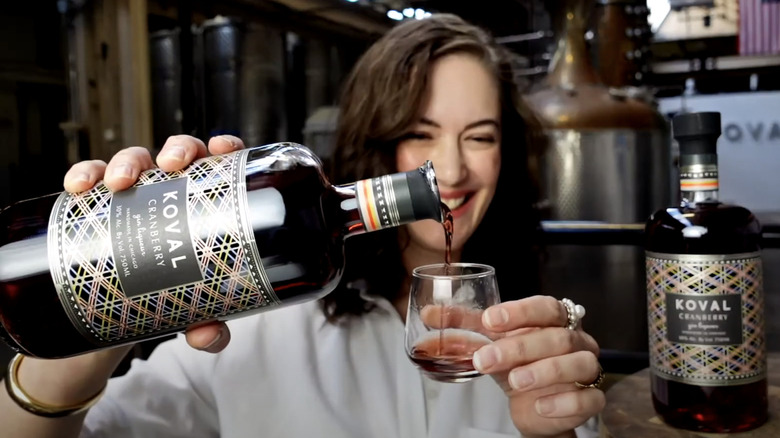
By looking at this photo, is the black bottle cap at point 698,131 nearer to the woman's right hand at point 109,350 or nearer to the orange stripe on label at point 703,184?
the orange stripe on label at point 703,184

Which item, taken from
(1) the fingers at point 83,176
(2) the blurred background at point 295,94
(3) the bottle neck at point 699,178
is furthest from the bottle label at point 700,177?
(2) the blurred background at point 295,94

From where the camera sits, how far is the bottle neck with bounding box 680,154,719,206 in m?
0.74

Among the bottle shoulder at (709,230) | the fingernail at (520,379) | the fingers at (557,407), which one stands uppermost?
the bottle shoulder at (709,230)

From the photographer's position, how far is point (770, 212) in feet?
14.1

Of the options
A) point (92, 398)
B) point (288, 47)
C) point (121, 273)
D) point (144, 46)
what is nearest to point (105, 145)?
point (144, 46)

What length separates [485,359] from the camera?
62 centimetres

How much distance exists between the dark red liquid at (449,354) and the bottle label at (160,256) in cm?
18

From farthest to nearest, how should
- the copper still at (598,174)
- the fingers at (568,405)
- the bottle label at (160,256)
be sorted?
the copper still at (598,174) < the fingers at (568,405) < the bottle label at (160,256)

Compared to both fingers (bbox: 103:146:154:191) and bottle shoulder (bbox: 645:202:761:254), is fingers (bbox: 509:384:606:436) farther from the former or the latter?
fingers (bbox: 103:146:154:191)

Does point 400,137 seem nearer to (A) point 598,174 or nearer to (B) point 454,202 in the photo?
(B) point 454,202

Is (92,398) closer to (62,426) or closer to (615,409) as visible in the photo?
(62,426)

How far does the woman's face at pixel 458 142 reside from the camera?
3.29 feet

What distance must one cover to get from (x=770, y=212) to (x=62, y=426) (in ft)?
15.2

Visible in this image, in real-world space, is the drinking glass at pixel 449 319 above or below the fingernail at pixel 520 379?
above
